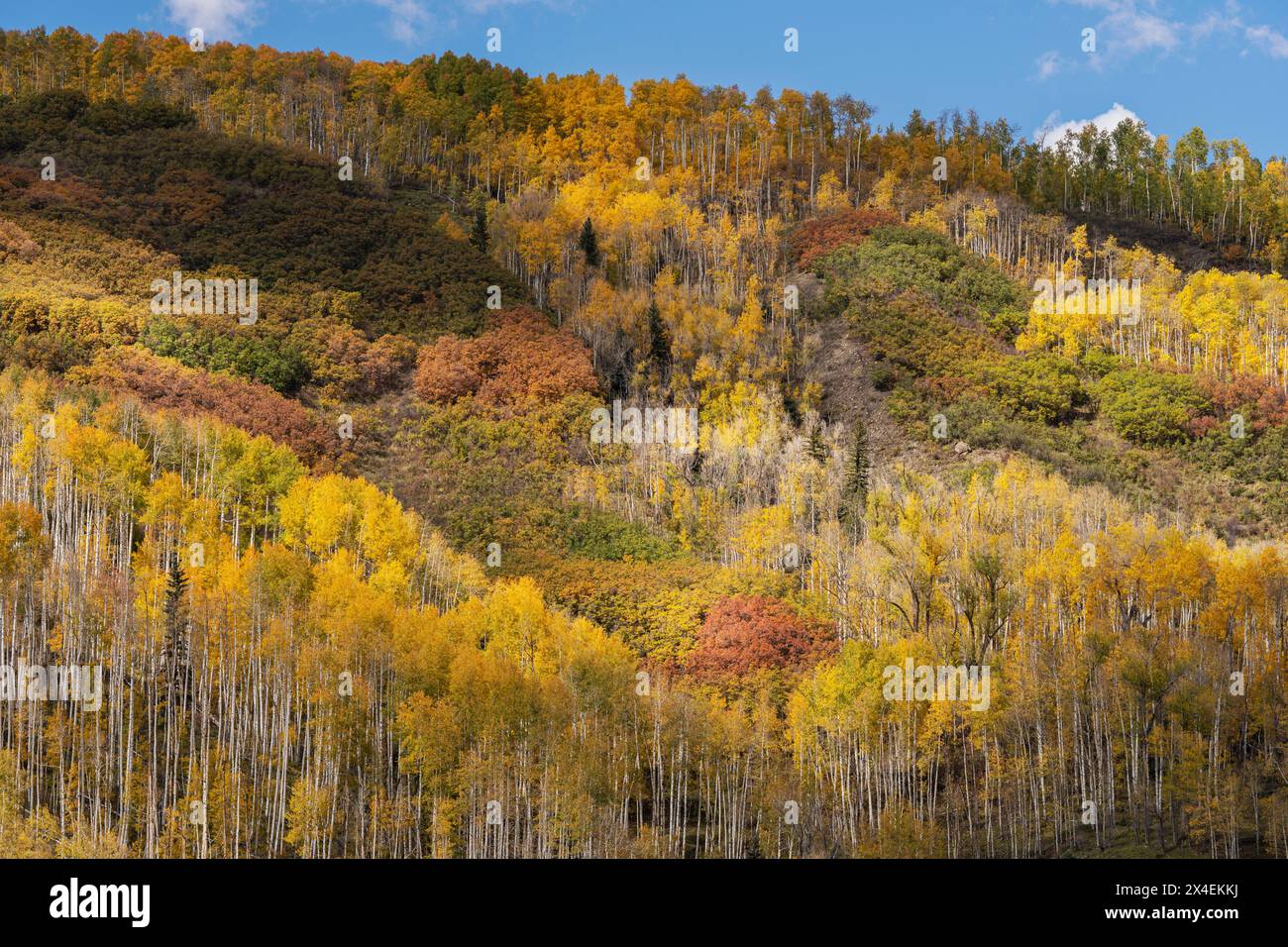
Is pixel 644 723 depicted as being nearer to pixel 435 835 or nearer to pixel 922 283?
pixel 435 835

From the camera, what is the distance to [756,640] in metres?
58.1

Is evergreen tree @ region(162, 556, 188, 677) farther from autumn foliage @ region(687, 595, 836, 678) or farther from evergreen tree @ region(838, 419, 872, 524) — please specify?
evergreen tree @ region(838, 419, 872, 524)

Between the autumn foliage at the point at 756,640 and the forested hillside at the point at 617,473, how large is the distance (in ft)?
0.67

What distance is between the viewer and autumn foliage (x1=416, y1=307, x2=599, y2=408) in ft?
278

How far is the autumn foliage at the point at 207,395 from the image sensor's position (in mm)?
72625

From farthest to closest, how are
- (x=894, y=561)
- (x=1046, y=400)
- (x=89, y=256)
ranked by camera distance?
1. (x=89, y=256)
2. (x=1046, y=400)
3. (x=894, y=561)

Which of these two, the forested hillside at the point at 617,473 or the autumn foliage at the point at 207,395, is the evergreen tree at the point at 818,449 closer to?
the forested hillside at the point at 617,473

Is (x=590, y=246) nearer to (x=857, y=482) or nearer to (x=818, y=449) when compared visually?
(x=818, y=449)

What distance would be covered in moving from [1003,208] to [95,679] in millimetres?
88911

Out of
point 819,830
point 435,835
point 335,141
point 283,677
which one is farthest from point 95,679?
point 335,141

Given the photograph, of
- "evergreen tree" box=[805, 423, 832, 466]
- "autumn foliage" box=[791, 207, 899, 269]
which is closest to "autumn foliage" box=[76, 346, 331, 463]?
"evergreen tree" box=[805, 423, 832, 466]

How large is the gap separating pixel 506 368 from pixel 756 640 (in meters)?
34.3

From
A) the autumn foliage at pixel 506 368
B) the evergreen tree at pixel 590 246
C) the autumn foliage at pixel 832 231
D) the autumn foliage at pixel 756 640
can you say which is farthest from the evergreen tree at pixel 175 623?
the autumn foliage at pixel 832 231

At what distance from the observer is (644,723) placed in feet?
166
